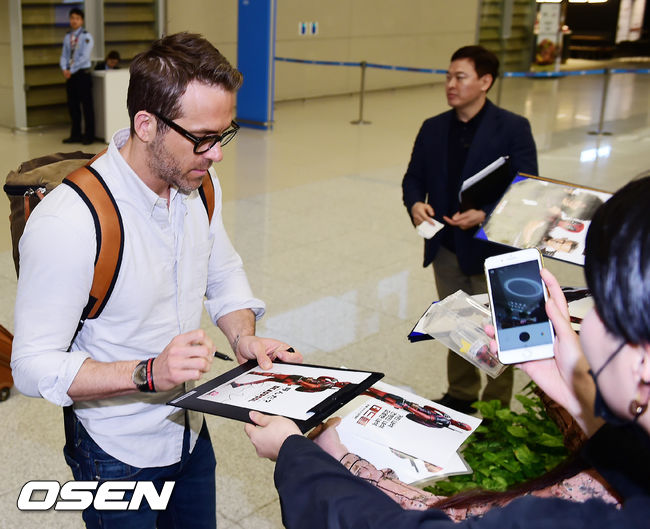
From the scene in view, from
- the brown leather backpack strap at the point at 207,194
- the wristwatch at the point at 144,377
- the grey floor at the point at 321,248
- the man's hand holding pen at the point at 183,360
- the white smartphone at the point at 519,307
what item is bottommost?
the grey floor at the point at 321,248

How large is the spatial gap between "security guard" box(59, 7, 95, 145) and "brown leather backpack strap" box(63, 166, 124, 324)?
8453mm

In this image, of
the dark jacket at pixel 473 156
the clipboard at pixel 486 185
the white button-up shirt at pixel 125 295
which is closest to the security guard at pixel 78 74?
the dark jacket at pixel 473 156

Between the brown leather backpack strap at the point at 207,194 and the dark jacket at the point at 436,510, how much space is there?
839mm

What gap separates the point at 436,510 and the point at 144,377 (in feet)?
2.51

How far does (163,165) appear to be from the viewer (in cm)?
184

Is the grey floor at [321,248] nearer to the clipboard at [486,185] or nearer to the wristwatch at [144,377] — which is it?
the clipboard at [486,185]

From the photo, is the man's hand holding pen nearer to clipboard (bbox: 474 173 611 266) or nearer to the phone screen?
the phone screen

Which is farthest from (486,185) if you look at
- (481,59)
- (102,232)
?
(102,232)

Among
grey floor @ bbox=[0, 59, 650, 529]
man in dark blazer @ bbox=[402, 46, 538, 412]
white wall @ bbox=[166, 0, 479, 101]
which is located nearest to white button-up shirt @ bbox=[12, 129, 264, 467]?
grey floor @ bbox=[0, 59, 650, 529]

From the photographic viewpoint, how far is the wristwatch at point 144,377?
1.68 metres

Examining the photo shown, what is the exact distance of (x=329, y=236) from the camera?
650 cm

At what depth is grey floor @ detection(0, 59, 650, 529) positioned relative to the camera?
3.40 m

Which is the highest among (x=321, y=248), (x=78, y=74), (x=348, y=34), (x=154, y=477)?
(x=348, y=34)

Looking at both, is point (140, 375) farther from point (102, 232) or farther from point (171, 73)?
point (171, 73)
